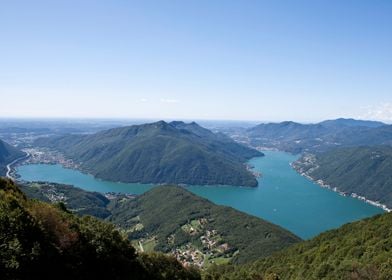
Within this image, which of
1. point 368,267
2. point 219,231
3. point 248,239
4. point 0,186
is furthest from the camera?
point 219,231

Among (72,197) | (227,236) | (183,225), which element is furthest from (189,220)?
(72,197)

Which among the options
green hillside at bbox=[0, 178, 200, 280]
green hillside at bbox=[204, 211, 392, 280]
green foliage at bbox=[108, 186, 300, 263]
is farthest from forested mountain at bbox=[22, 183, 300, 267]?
green hillside at bbox=[0, 178, 200, 280]

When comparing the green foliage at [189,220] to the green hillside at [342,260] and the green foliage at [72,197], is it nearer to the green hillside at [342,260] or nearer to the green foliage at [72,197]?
the green foliage at [72,197]

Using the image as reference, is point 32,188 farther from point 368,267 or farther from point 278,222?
point 368,267

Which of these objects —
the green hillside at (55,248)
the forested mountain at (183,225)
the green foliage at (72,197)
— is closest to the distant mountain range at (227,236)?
the forested mountain at (183,225)

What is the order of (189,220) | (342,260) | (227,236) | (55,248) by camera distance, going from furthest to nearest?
1. (189,220)
2. (227,236)
3. (342,260)
4. (55,248)

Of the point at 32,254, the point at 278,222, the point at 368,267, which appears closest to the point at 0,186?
the point at 32,254

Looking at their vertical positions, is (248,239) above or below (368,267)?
below

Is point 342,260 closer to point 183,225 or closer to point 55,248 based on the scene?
point 55,248
